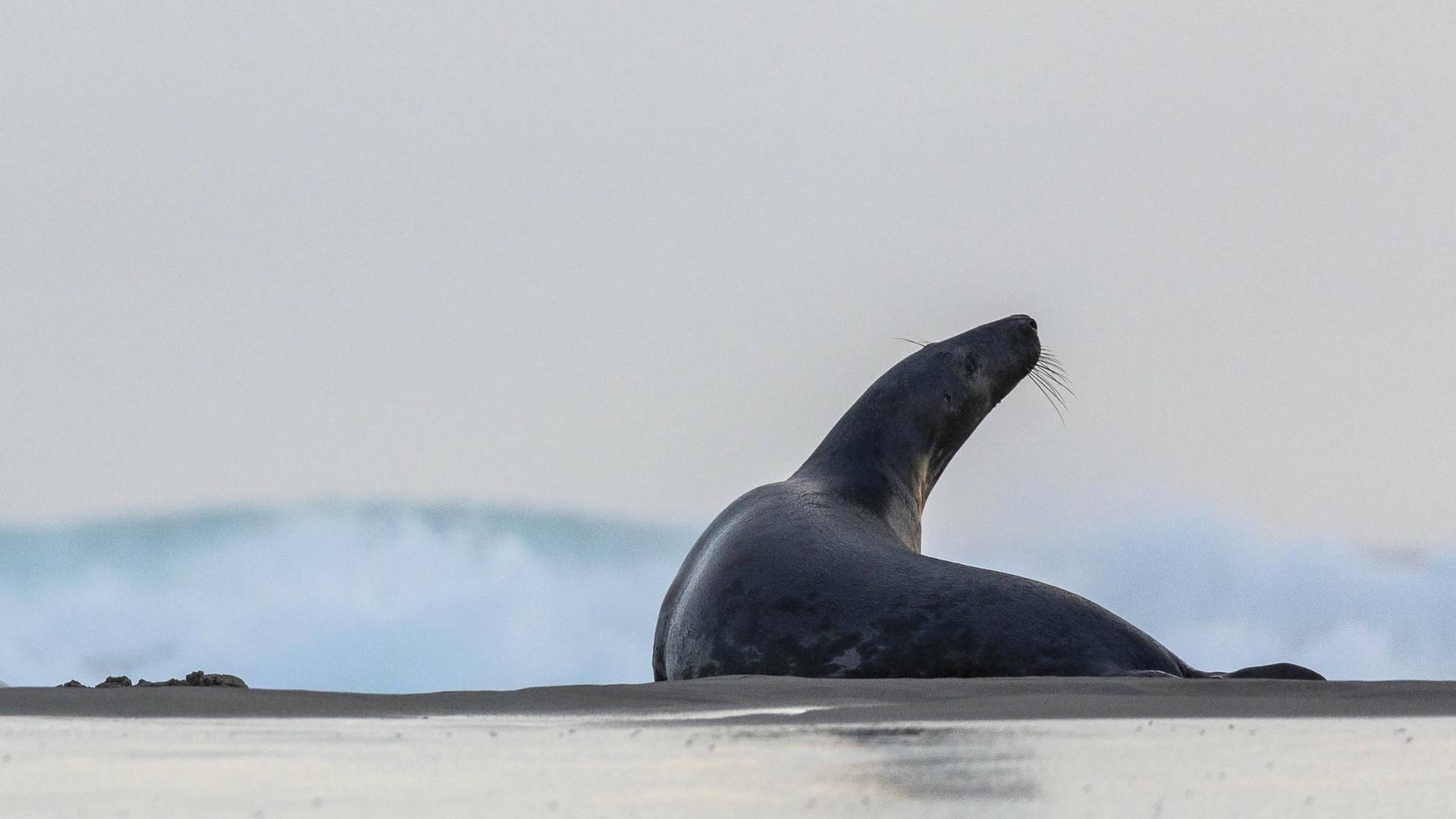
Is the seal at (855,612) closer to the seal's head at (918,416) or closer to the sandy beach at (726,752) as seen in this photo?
the seal's head at (918,416)

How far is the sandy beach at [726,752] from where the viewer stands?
1.80 m

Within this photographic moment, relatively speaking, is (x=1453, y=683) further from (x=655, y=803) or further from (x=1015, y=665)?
(x=655, y=803)

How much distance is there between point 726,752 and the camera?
2.35 metres

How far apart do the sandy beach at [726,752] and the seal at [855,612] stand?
1.88 meters

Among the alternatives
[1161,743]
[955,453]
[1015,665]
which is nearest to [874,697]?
[1161,743]

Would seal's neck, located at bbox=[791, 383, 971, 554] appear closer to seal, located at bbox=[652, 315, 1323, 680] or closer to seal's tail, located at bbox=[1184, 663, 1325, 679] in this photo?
seal, located at bbox=[652, 315, 1323, 680]

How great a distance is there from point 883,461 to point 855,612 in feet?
7.77

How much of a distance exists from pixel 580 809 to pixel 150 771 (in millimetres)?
750

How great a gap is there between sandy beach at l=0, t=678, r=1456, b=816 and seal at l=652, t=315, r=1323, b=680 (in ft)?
6.18

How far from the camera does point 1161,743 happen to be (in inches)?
97.1

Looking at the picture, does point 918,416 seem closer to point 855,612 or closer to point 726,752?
point 855,612

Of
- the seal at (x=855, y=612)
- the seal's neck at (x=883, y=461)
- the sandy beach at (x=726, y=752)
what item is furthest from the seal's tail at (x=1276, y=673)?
the seal's neck at (x=883, y=461)

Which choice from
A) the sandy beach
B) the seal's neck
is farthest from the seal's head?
the sandy beach

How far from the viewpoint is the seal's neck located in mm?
7941
